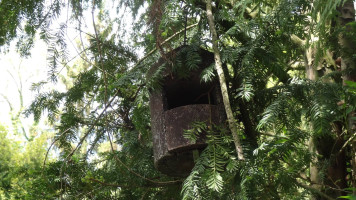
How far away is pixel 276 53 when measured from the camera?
241 centimetres

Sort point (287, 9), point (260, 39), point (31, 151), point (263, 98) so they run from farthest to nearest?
point (31, 151)
point (263, 98)
point (260, 39)
point (287, 9)

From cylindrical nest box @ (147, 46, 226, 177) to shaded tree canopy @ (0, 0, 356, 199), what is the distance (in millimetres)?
41

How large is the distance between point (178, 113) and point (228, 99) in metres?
0.42

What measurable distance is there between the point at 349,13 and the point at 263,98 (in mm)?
933

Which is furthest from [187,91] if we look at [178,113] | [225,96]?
[225,96]

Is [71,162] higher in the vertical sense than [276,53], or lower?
lower

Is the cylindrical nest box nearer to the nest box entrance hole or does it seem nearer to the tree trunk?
the nest box entrance hole

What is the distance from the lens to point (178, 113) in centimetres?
235

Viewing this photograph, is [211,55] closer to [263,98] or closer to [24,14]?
[263,98]

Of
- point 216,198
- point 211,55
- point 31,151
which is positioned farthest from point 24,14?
point 31,151

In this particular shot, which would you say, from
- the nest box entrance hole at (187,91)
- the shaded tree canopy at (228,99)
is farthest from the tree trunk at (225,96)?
the nest box entrance hole at (187,91)

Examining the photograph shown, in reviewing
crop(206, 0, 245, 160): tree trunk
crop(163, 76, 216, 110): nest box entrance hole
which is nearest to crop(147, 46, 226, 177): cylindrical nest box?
crop(163, 76, 216, 110): nest box entrance hole

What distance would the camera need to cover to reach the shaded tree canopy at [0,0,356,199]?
6.51 ft

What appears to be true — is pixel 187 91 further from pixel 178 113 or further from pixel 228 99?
pixel 228 99
